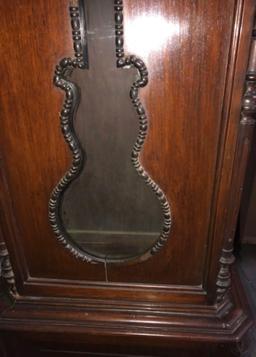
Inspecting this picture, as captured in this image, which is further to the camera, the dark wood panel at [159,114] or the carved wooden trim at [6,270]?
the carved wooden trim at [6,270]

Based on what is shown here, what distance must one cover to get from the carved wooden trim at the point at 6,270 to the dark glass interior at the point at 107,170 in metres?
0.15

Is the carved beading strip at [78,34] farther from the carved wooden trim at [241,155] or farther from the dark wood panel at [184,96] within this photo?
the carved wooden trim at [241,155]

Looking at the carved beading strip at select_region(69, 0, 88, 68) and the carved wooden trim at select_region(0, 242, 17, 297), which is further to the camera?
the carved wooden trim at select_region(0, 242, 17, 297)

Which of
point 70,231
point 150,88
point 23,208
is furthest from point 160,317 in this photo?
point 150,88

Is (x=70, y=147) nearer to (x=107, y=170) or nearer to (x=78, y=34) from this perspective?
(x=107, y=170)

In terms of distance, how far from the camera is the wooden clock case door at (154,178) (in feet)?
1.51

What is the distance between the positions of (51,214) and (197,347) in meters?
0.44

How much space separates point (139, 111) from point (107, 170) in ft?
0.42

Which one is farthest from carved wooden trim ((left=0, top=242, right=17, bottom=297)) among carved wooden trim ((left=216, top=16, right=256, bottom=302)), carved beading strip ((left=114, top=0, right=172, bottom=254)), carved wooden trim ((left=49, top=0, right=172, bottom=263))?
carved wooden trim ((left=216, top=16, right=256, bottom=302))

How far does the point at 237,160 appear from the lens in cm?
53

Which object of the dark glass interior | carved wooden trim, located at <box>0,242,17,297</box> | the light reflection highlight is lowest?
carved wooden trim, located at <box>0,242,17,297</box>

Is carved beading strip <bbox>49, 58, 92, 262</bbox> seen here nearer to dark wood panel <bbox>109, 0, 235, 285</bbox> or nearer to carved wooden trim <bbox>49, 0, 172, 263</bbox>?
carved wooden trim <bbox>49, 0, 172, 263</bbox>

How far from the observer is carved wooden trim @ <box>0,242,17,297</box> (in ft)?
2.22

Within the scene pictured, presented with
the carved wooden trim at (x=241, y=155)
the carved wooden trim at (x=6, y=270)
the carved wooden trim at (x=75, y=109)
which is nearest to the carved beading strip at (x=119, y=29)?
the carved wooden trim at (x=75, y=109)
